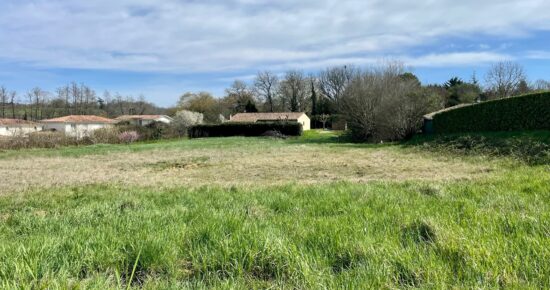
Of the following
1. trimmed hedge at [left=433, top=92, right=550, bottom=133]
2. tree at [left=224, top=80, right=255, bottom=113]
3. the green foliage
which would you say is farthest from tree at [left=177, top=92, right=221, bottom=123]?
the green foliage

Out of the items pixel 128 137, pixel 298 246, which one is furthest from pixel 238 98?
pixel 298 246

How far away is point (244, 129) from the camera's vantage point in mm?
60469

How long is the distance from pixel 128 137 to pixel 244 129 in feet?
54.4

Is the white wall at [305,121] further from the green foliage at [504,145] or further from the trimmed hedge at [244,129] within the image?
the green foliage at [504,145]

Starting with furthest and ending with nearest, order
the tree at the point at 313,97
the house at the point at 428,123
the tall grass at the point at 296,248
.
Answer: the tree at the point at 313,97, the house at the point at 428,123, the tall grass at the point at 296,248

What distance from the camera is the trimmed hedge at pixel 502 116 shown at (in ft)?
65.2

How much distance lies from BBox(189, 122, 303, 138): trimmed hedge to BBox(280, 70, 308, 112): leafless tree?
40280mm

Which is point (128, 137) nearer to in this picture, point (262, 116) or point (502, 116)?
point (262, 116)

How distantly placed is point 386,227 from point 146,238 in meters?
2.40

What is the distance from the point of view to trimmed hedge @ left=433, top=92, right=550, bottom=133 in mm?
19859

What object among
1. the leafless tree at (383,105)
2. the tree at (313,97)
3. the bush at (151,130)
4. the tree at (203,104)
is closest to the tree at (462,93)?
the leafless tree at (383,105)

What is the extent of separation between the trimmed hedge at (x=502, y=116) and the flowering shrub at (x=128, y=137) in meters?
37.9

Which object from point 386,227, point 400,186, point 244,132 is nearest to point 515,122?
point 400,186

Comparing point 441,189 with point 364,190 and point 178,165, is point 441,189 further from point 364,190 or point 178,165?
point 178,165
